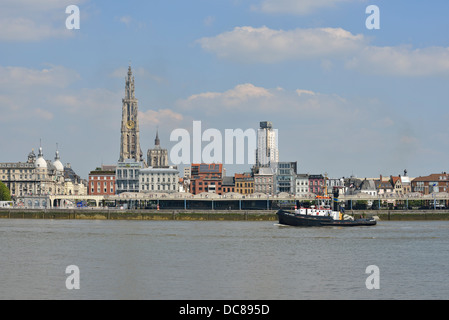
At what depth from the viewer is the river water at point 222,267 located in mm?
40812

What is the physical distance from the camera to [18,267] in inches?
2002

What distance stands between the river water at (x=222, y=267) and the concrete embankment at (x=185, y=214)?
5568cm

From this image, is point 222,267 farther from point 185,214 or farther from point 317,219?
point 185,214

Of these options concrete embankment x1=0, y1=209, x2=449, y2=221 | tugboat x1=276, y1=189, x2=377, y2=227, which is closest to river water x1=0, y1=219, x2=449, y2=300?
tugboat x1=276, y1=189, x2=377, y2=227

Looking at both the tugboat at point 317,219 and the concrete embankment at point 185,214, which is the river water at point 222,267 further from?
the concrete embankment at point 185,214

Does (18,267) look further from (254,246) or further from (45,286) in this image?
(254,246)

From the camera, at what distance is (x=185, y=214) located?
140375mm

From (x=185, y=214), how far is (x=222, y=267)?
293 ft

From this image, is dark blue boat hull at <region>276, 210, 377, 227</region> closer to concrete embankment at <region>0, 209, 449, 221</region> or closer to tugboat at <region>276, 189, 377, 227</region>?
tugboat at <region>276, 189, 377, 227</region>

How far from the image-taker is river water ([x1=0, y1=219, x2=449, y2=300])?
134ft

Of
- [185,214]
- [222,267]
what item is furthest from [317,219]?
[222,267]

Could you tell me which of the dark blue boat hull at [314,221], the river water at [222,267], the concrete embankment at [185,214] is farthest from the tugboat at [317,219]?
the concrete embankment at [185,214]

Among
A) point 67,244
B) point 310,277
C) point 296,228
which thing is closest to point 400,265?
point 310,277

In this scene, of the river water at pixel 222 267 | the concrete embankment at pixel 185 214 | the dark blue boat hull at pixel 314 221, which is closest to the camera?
the river water at pixel 222 267
